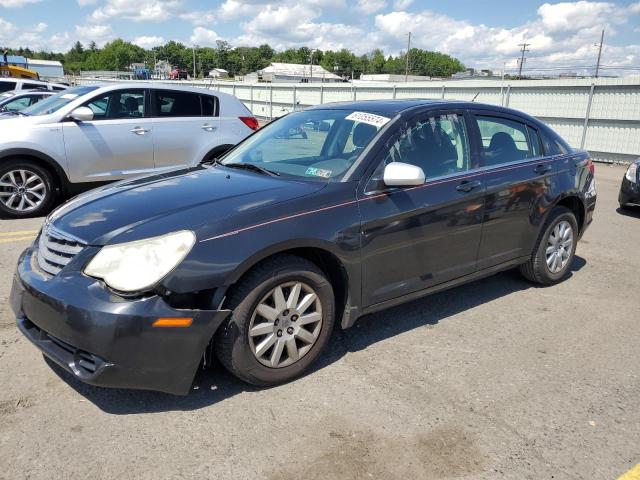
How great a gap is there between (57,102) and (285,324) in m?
6.15

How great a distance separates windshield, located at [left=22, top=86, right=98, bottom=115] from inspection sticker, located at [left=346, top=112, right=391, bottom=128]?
5.00 metres

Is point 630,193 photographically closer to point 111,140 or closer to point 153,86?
point 153,86

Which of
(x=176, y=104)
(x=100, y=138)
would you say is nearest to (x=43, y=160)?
(x=100, y=138)

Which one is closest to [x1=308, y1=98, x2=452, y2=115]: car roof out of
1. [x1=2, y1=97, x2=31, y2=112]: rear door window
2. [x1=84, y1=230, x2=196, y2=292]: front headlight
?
[x1=84, y1=230, x2=196, y2=292]: front headlight

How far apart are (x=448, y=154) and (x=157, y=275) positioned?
2371 mm

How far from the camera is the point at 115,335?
261cm

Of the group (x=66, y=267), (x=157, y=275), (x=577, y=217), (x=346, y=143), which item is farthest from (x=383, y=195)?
(x=577, y=217)

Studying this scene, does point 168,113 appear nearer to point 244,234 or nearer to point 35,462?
point 244,234

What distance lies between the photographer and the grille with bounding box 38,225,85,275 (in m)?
2.90

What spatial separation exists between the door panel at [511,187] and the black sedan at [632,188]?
4.49 m

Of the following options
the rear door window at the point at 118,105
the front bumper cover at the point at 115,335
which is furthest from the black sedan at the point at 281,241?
the rear door window at the point at 118,105

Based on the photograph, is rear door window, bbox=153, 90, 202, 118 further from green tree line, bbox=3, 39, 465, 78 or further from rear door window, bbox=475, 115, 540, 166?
green tree line, bbox=3, 39, 465, 78

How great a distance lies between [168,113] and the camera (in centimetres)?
794

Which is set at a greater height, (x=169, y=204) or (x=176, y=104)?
(x=176, y=104)
